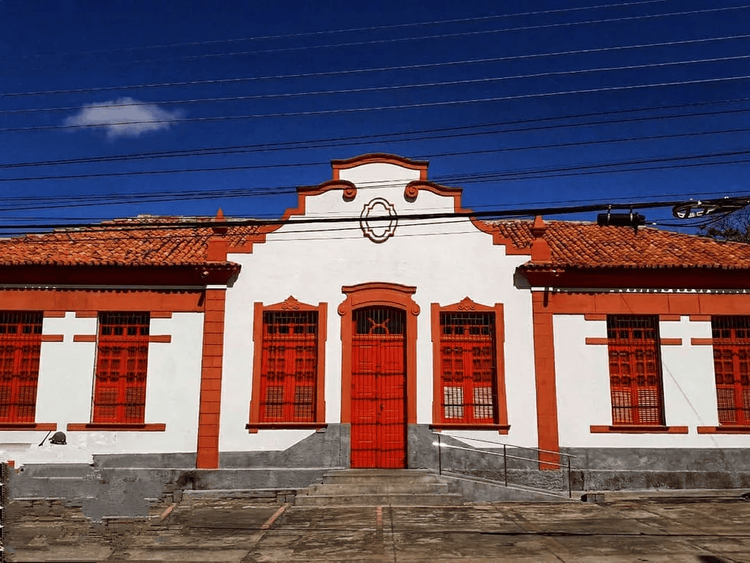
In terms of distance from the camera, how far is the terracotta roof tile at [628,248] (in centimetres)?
1488

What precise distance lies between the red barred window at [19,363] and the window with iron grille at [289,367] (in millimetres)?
4989

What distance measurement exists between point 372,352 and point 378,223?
9.46ft

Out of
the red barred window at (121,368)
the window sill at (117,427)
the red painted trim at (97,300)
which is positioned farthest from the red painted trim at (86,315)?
the window sill at (117,427)

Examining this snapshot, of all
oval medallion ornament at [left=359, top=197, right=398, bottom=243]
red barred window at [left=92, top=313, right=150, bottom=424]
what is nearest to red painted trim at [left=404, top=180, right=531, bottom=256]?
oval medallion ornament at [left=359, top=197, right=398, bottom=243]

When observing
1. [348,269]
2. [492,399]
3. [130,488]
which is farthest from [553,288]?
[130,488]

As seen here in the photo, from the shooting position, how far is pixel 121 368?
14.7 m

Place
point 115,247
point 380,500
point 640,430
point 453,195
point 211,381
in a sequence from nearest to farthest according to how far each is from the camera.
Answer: point 380,500, point 640,430, point 211,381, point 453,195, point 115,247

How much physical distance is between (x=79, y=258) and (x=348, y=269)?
602 centimetres

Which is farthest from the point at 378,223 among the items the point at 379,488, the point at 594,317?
the point at 379,488

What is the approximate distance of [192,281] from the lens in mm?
14961

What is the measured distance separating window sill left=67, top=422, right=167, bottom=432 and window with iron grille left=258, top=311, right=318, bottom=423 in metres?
2.20

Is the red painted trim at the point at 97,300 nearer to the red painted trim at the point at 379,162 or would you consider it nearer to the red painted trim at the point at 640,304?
the red painted trim at the point at 379,162

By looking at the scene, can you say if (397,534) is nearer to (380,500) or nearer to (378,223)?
(380,500)

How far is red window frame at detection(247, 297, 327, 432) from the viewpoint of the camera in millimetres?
14430
